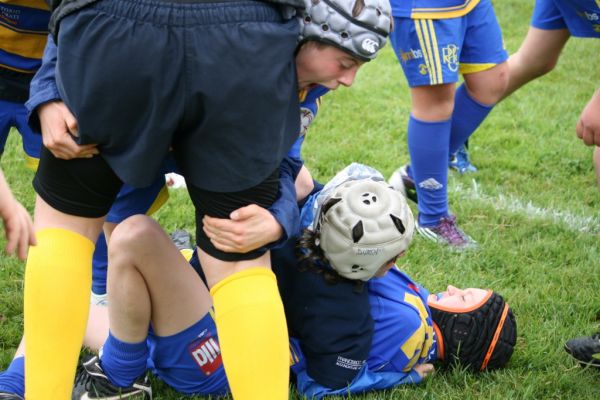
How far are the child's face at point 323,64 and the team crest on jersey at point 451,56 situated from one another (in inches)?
62.2

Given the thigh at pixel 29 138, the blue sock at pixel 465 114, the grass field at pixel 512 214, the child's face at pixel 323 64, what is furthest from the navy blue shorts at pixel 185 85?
the blue sock at pixel 465 114

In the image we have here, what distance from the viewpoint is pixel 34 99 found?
211 cm

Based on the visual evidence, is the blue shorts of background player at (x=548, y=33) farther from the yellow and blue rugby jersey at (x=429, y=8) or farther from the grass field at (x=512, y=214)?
the grass field at (x=512, y=214)

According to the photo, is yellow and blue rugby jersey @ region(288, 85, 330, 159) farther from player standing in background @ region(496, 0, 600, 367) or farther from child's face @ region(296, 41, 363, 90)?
player standing in background @ region(496, 0, 600, 367)

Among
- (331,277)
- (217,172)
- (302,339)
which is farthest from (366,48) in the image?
(302,339)

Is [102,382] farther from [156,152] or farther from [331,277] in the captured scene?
[156,152]

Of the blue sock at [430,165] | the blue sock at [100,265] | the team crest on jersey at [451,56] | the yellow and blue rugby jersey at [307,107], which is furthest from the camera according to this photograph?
the blue sock at [430,165]

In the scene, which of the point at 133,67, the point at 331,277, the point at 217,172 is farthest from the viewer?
the point at 331,277

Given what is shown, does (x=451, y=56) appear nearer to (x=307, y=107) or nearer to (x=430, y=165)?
(x=430, y=165)

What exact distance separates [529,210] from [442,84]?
980 mm

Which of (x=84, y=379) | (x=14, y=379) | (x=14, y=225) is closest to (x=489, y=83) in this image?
(x=84, y=379)

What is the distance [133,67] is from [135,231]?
0.61 metres

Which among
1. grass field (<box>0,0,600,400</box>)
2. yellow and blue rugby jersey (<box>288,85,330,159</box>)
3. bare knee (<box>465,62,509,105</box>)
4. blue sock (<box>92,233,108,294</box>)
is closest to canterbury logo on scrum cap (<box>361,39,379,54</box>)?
yellow and blue rugby jersey (<box>288,85,330,159</box>)

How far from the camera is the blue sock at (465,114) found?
162 inches
